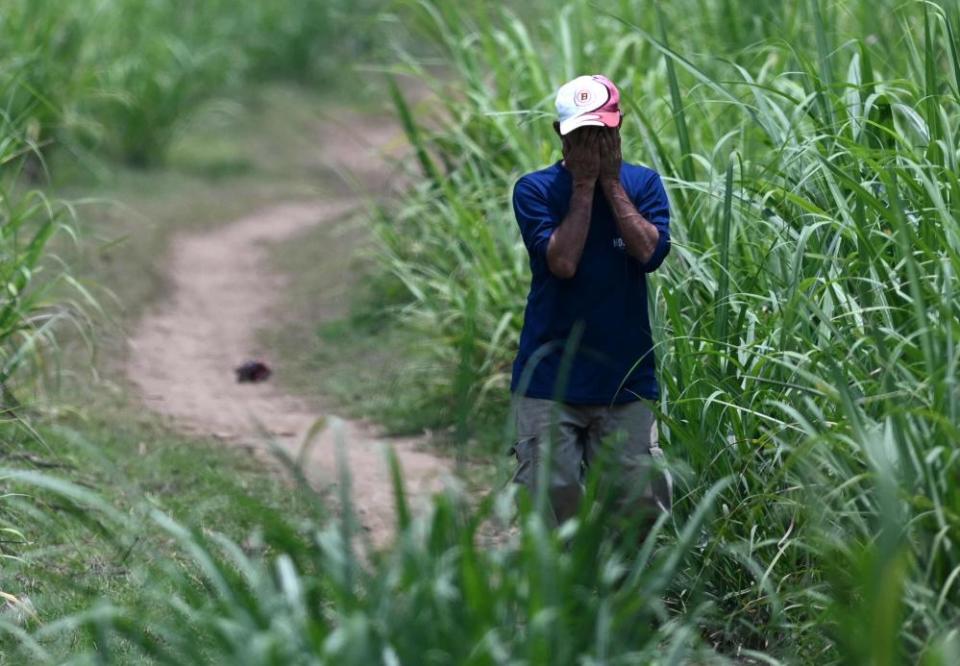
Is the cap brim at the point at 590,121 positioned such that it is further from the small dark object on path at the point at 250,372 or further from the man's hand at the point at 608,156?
the small dark object on path at the point at 250,372

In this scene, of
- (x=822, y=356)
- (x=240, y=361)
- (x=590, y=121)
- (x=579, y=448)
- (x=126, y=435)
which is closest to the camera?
(x=822, y=356)

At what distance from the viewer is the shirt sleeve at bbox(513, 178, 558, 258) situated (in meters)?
3.71

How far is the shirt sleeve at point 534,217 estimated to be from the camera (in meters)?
3.71

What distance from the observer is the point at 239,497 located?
286cm

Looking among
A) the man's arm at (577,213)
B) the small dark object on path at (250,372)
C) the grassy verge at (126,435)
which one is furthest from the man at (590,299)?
the small dark object on path at (250,372)

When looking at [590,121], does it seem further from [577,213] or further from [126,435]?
[126,435]

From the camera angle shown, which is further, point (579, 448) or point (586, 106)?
point (579, 448)

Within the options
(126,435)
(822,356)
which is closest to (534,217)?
(822,356)

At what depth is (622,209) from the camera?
3.67 meters

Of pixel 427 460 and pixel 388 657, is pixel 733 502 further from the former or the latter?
pixel 427 460

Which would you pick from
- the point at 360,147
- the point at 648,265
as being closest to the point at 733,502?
the point at 648,265

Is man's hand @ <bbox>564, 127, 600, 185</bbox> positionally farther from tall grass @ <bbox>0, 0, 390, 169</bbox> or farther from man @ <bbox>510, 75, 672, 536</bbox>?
tall grass @ <bbox>0, 0, 390, 169</bbox>

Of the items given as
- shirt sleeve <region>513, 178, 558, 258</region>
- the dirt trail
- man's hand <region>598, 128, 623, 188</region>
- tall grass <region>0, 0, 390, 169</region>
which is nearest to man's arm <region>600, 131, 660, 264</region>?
man's hand <region>598, 128, 623, 188</region>

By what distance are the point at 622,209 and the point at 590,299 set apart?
0.25 metres
